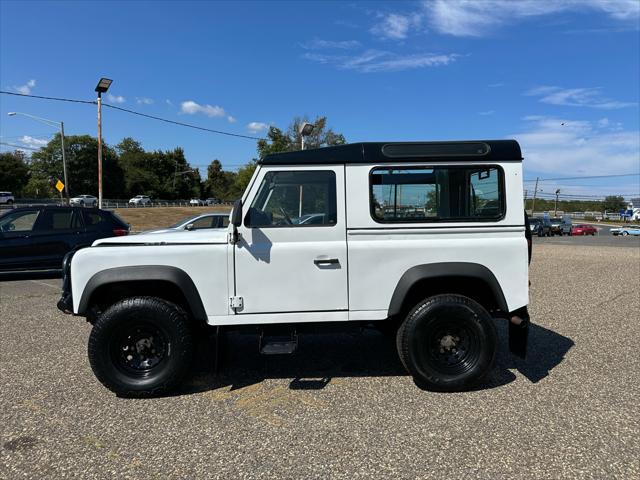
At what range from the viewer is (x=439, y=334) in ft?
12.8

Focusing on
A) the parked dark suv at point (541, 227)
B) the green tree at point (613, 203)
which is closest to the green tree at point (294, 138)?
the parked dark suv at point (541, 227)

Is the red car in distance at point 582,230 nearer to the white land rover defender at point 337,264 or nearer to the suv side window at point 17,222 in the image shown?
the suv side window at point 17,222

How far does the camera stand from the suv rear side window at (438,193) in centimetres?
388

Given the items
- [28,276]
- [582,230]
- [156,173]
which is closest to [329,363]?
[28,276]

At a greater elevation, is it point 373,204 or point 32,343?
point 373,204

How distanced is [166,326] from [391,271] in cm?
191

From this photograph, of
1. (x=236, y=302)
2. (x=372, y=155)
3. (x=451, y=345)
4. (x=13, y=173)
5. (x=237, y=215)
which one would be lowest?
(x=451, y=345)

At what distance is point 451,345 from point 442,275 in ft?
2.09

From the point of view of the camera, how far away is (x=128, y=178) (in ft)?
290

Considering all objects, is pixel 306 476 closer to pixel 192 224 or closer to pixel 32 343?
pixel 32 343

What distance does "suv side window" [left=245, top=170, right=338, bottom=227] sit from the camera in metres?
3.81

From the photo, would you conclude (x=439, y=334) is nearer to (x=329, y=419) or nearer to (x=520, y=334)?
(x=520, y=334)

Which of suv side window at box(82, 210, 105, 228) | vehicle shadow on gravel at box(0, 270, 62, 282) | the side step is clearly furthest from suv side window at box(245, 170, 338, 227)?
vehicle shadow on gravel at box(0, 270, 62, 282)

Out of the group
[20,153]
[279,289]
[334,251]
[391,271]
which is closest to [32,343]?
[279,289]
